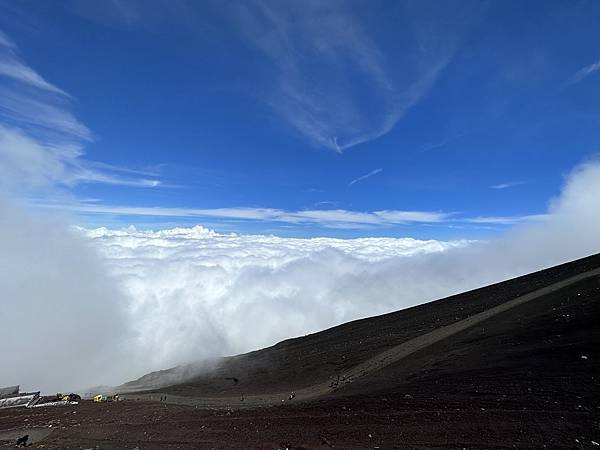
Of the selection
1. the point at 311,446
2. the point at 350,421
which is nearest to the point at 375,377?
the point at 350,421

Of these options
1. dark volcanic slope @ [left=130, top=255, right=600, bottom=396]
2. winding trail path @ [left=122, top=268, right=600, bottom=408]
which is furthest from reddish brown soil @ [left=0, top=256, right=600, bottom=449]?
dark volcanic slope @ [left=130, top=255, right=600, bottom=396]

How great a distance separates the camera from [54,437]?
72.0 feet

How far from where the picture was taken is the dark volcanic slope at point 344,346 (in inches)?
1570

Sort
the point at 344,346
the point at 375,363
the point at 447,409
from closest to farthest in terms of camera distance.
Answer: the point at 447,409 < the point at 375,363 < the point at 344,346

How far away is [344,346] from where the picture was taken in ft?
154

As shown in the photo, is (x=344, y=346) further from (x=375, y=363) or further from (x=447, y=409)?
(x=447, y=409)

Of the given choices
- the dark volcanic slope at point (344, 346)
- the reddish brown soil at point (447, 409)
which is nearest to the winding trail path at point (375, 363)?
the dark volcanic slope at point (344, 346)

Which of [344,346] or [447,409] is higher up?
[344,346]

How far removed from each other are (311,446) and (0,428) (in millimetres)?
22640

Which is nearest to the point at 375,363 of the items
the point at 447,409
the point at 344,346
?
the point at 344,346

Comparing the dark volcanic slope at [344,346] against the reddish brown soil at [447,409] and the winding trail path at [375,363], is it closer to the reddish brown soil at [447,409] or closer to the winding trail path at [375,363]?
the winding trail path at [375,363]

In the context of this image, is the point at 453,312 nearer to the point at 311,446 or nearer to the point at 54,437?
the point at 311,446

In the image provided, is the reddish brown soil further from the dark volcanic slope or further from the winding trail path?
the dark volcanic slope

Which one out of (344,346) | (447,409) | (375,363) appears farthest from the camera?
(344,346)
